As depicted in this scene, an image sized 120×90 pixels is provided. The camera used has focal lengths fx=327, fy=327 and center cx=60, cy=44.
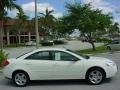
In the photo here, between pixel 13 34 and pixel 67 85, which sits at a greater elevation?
pixel 13 34

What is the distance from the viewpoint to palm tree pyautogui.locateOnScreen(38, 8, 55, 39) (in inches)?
3433

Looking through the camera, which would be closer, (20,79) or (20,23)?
(20,79)

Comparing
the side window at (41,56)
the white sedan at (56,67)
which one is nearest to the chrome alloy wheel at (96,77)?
the white sedan at (56,67)

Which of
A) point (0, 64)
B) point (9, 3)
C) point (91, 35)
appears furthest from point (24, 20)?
point (0, 64)

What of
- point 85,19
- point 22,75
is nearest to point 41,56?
point 22,75

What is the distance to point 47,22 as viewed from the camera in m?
86.9

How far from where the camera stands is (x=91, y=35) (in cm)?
4294

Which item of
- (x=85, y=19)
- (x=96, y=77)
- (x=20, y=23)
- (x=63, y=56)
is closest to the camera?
(x=96, y=77)

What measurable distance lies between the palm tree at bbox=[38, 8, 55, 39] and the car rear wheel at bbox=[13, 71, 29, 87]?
7504 centimetres

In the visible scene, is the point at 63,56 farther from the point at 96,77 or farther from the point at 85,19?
the point at 85,19

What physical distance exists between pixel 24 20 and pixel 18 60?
237 ft

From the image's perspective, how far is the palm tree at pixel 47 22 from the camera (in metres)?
87.2

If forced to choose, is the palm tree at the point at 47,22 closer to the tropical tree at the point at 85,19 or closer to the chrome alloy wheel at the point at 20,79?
the tropical tree at the point at 85,19

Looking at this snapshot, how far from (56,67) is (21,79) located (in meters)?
1.38
